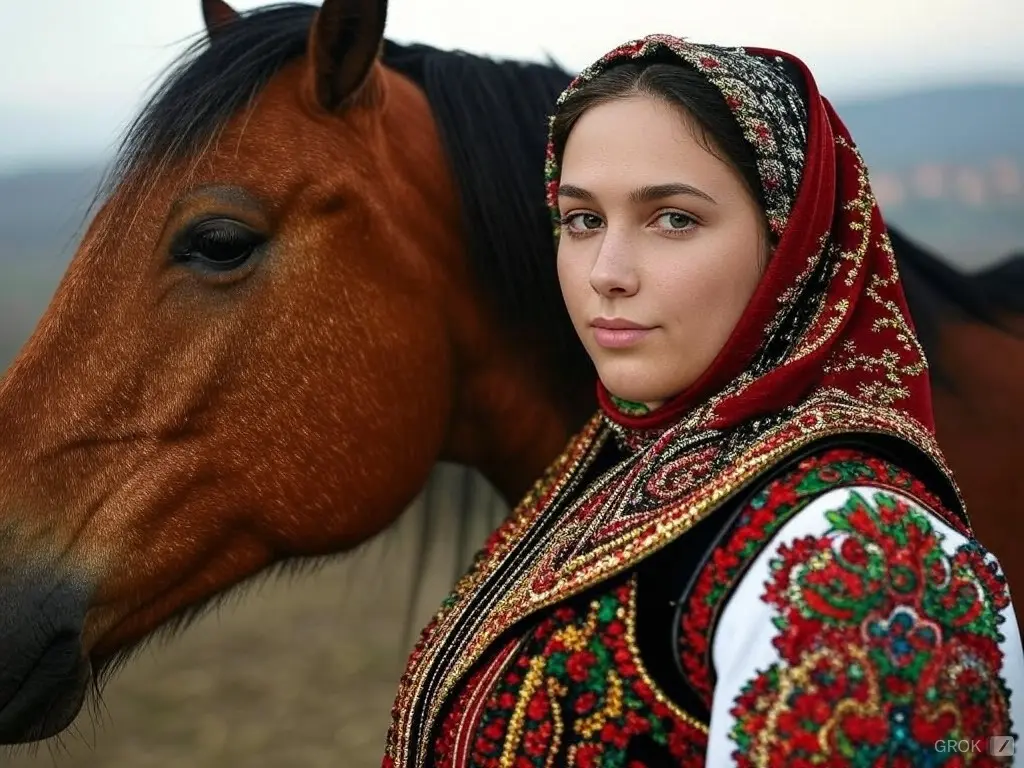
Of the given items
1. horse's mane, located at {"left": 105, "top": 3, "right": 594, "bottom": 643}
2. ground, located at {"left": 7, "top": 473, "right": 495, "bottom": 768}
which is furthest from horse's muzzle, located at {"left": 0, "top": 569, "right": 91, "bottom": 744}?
ground, located at {"left": 7, "top": 473, "right": 495, "bottom": 768}

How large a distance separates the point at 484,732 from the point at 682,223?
581 millimetres

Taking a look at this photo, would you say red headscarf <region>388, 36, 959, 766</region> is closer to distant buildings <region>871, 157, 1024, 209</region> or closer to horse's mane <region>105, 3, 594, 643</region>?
horse's mane <region>105, 3, 594, 643</region>

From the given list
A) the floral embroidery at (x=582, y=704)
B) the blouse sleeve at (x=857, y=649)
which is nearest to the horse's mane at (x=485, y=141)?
the floral embroidery at (x=582, y=704)

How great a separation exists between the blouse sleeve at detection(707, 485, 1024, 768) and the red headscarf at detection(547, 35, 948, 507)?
165 millimetres

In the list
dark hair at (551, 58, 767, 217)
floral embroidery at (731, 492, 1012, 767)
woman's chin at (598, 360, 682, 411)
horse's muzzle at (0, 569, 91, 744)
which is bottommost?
horse's muzzle at (0, 569, 91, 744)

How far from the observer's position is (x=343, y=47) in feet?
4.84

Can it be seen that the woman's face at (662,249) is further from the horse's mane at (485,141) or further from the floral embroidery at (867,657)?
the horse's mane at (485,141)

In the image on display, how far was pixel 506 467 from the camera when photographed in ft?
5.73

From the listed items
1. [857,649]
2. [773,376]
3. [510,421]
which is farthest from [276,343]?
[857,649]

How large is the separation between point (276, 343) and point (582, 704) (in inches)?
26.6

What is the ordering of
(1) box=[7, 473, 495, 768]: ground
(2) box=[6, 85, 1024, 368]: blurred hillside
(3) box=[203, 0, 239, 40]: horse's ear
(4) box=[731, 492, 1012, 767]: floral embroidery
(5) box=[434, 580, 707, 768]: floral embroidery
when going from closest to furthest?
(4) box=[731, 492, 1012, 767]: floral embroidery < (5) box=[434, 580, 707, 768]: floral embroidery < (3) box=[203, 0, 239, 40]: horse's ear < (2) box=[6, 85, 1024, 368]: blurred hillside < (1) box=[7, 473, 495, 768]: ground

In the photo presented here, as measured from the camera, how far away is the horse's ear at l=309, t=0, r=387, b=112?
56.2 inches

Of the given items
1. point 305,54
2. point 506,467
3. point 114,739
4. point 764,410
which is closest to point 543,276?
point 506,467

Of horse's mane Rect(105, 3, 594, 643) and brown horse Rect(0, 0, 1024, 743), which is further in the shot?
horse's mane Rect(105, 3, 594, 643)
